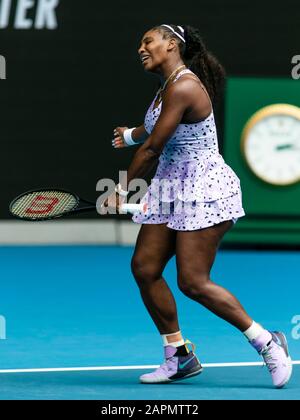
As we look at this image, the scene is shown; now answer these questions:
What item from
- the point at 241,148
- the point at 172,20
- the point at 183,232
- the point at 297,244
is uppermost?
the point at 172,20

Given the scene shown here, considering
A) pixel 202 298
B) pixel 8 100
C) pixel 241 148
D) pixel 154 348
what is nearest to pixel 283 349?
pixel 202 298

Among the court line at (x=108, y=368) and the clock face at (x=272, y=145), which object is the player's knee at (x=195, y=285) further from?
the clock face at (x=272, y=145)

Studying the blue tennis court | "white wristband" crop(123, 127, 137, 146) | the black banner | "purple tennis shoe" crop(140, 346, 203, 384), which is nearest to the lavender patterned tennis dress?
"white wristband" crop(123, 127, 137, 146)

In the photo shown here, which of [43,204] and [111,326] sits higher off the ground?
[43,204]

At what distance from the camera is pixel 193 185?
6.36 m

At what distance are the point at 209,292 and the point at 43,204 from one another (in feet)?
3.23

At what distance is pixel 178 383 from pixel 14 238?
591 centimetres

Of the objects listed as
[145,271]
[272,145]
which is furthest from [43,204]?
[272,145]

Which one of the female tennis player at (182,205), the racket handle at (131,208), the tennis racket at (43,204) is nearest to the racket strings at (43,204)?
the tennis racket at (43,204)

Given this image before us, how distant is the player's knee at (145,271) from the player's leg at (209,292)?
0.51 feet

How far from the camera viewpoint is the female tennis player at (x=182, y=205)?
6.25m

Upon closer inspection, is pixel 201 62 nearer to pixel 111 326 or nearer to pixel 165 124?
pixel 165 124

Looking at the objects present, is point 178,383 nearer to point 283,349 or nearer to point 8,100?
point 283,349

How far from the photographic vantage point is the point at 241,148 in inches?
456
